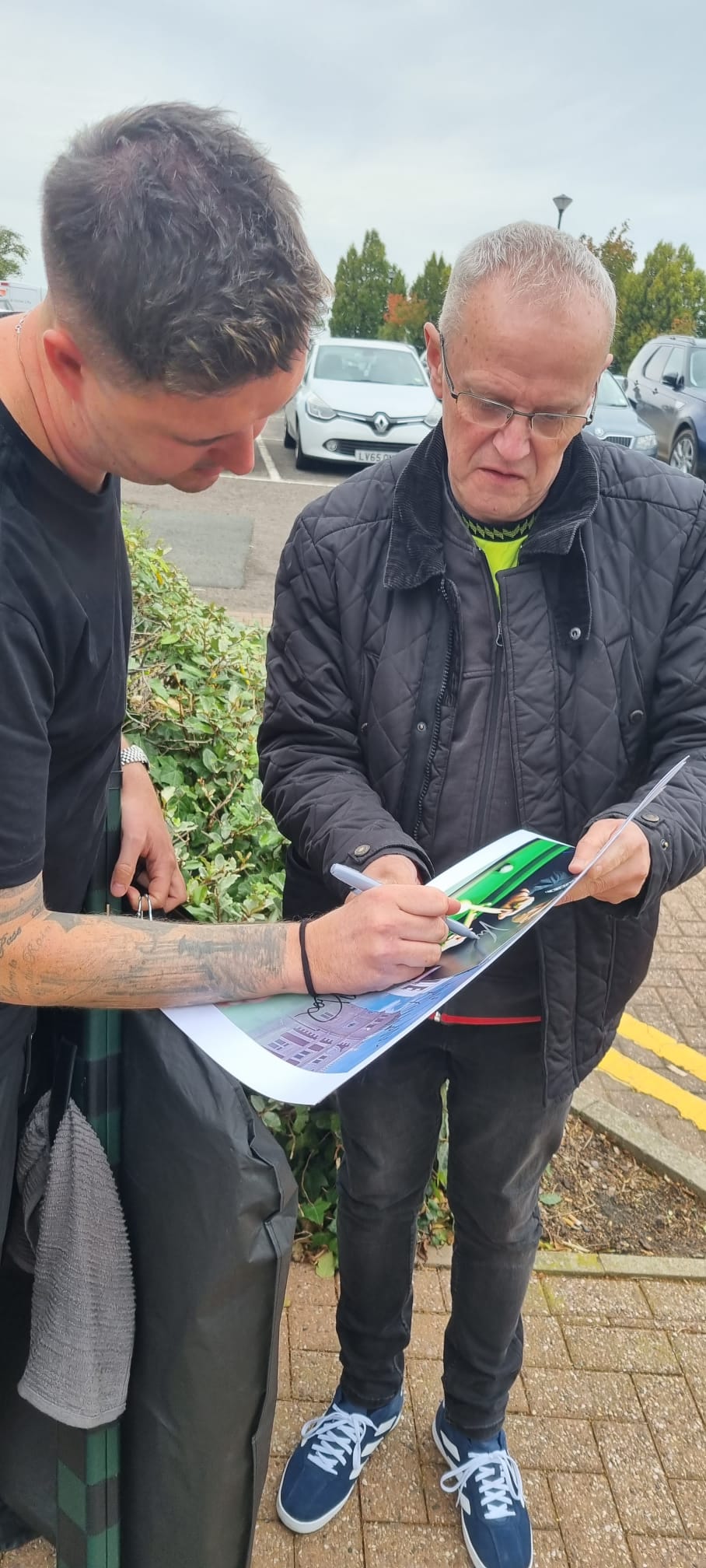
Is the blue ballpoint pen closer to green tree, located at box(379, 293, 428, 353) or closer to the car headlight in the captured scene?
the car headlight

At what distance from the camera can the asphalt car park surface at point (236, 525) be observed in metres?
8.06

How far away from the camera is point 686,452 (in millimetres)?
12734

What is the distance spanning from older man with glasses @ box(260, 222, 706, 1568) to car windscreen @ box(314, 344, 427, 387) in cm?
1222

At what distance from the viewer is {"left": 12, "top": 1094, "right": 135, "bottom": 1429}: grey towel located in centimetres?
131

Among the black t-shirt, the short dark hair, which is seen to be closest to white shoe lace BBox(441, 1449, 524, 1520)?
the black t-shirt

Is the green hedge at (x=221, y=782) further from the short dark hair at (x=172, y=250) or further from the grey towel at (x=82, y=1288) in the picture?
the short dark hair at (x=172, y=250)

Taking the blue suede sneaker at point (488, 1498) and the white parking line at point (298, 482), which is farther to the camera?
the white parking line at point (298, 482)

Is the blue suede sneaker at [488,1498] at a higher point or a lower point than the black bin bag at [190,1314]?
lower

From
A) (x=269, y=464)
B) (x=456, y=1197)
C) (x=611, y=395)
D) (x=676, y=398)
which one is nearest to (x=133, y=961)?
(x=456, y=1197)

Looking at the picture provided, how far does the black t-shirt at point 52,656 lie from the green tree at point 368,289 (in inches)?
1562

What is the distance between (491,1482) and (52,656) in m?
1.74

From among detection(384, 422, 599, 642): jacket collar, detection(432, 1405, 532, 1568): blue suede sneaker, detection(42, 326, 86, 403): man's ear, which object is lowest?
detection(432, 1405, 532, 1568): blue suede sneaker

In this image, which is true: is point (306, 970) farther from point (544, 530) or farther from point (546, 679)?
point (544, 530)

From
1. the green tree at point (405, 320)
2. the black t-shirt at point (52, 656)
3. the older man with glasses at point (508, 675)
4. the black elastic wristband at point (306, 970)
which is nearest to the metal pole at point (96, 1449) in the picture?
the black t-shirt at point (52, 656)
